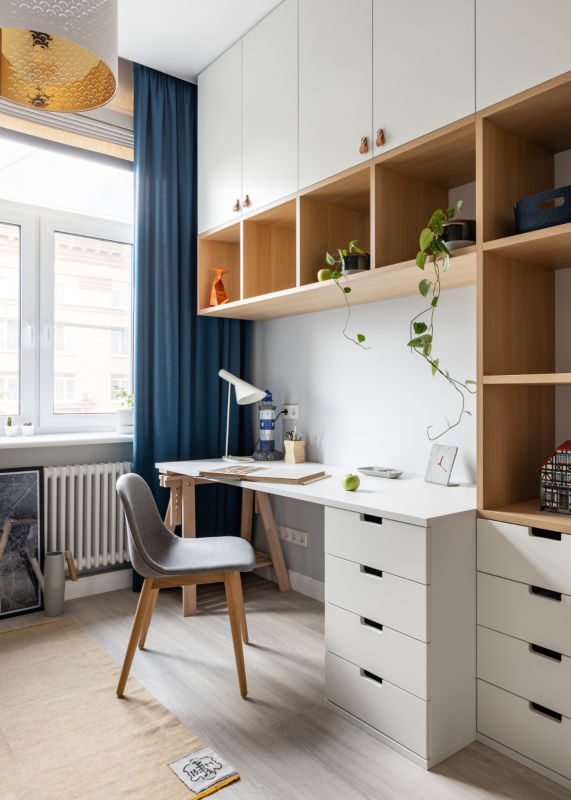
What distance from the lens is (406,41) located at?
1.89 m

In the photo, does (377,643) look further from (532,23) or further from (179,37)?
(179,37)

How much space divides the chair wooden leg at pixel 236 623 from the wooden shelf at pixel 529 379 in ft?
3.57

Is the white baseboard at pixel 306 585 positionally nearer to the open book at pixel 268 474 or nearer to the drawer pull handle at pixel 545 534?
the open book at pixel 268 474

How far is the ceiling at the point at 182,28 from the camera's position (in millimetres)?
2477

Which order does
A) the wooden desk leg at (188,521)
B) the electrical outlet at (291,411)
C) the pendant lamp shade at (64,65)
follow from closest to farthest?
the pendant lamp shade at (64,65), the wooden desk leg at (188,521), the electrical outlet at (291,411)

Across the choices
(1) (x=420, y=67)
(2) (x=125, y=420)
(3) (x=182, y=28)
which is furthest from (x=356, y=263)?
(2) (x=125, y=420)

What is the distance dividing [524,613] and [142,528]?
1.34 metres

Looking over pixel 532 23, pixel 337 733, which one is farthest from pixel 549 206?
pixel 337 733

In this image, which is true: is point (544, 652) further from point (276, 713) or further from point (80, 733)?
point (80, 733)

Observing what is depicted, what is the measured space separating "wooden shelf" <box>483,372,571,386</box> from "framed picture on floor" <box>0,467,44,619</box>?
216 centimetres

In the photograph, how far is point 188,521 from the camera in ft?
8.68

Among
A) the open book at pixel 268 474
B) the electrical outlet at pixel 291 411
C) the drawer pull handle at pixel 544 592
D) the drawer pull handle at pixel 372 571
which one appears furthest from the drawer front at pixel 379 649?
the electrical outlet at pixel 291 411

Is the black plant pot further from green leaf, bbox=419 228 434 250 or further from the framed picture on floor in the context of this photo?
the framed picture on floor

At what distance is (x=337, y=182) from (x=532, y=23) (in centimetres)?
83
